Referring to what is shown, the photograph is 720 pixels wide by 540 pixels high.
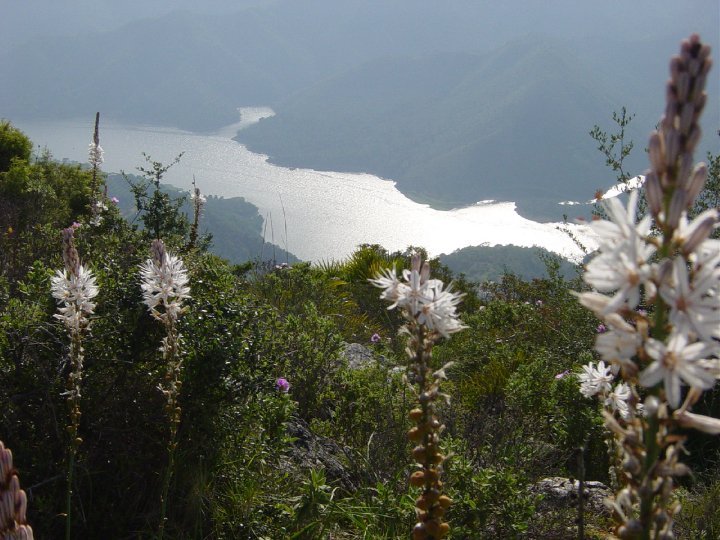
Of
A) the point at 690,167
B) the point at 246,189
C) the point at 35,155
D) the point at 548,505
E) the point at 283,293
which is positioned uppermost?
the point at 246,189

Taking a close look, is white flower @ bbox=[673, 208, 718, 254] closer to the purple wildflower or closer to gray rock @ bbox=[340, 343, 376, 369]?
the purple wildflower

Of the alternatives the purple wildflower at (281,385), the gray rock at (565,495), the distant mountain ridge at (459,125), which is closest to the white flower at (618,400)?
the gray rock at (565,495)

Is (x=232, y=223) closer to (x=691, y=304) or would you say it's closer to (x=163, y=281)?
(x=163, y=281)

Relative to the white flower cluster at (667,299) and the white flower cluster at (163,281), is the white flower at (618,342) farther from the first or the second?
the white flower cluster at (163,281)

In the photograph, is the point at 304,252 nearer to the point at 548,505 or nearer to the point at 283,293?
the point at 283,293

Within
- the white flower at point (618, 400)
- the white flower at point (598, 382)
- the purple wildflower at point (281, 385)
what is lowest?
the purple wildflower at point (281, 385)

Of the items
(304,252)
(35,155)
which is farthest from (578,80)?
(35,155)

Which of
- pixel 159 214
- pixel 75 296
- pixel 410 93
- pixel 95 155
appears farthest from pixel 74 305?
pixel 410 93
